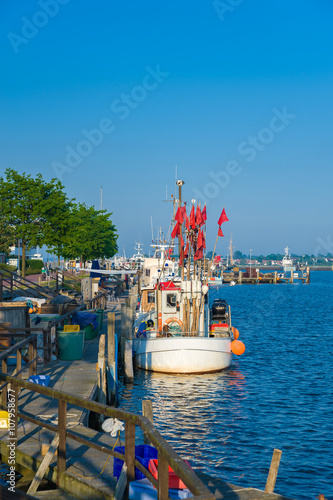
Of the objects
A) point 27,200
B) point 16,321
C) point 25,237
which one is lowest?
point 16,321

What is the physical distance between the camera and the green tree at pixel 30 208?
149 ft

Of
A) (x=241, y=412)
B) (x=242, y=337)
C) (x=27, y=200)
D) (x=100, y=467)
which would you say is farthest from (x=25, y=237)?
(x=100, y=467)

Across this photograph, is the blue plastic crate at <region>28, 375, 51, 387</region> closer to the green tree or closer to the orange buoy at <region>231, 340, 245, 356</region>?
the orange buoy at <region>231, 340, 245, 356</region>

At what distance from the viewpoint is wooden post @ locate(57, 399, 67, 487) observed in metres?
8.45

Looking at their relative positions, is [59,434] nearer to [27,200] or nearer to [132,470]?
[132,470]

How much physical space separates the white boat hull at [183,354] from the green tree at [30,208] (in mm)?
23307

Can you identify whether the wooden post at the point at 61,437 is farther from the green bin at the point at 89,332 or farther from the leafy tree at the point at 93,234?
the leafy tree at the point at 93,234

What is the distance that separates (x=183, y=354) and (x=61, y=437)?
15.5 m

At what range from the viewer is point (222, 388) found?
23.2 m

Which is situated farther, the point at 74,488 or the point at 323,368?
the point at 323,368

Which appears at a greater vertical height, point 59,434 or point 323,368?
point 59,434

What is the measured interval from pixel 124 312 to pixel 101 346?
26.0 feet

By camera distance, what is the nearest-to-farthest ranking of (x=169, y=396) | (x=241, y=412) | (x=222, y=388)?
(x=241, y=412) < (x=169, y=396) < (x=222, y=388)

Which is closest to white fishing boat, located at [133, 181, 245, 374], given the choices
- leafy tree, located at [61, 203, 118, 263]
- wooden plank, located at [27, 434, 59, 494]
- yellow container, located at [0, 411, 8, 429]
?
yellow container, located at [0, 411, 8, 429]
